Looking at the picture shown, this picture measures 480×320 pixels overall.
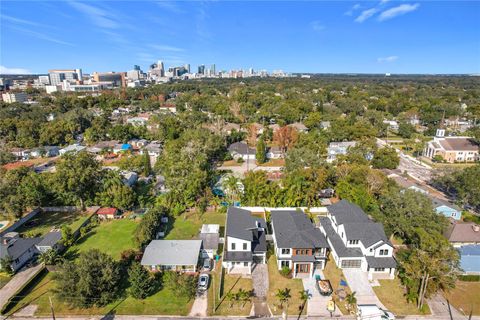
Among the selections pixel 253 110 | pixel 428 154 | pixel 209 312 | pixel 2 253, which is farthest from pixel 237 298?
pixel 253 110

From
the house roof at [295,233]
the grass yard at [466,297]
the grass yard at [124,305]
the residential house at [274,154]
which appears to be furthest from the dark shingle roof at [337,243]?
the residential house at [274,154]

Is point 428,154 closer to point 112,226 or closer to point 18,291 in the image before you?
point 112,226

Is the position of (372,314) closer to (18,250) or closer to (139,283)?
(139,283)

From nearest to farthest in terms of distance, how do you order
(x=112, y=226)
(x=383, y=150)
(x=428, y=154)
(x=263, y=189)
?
(x=112, y=226) → (x=263, y=189) → (x=383, y=150) → (x=428, y=154)

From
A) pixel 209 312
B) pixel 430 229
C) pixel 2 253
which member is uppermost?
pixel 430 229

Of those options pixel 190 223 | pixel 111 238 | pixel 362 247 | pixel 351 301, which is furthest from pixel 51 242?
pixel 362 247

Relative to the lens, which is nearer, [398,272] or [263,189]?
[398,272]

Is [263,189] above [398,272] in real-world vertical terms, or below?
above

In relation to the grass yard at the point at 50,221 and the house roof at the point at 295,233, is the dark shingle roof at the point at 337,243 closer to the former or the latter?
the house roof at the point at 295,233

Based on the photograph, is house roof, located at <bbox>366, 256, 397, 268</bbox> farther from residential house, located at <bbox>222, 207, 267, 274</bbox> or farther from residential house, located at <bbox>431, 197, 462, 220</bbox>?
residential house, located at <bbox>431, 197, 462, 220</bbox>
